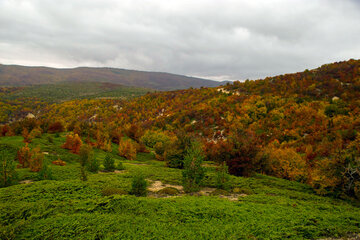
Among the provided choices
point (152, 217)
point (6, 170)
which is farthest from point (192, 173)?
point (6, 170)

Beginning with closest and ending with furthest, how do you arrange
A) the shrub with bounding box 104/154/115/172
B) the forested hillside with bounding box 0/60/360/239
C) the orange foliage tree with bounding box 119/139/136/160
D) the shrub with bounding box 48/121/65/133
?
the forested hillside with bounding box 0/60/360/239 → the shrub with bounding box 104/154/115/172 → the orange foliage tree with bounding box 119/139/136/160 → the shrub with bounding box 48/121/65/133

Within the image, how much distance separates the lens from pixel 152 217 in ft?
36.1

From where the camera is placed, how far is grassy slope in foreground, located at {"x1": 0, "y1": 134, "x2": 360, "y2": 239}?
930cm

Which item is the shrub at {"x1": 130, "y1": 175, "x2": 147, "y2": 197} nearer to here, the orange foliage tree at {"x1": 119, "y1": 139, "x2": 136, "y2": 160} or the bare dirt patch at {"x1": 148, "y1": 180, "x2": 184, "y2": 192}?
the bare dirt patch at {"x1": 148, "y1": 180, "x2": 184, "y2": 192}

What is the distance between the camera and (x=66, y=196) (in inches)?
535

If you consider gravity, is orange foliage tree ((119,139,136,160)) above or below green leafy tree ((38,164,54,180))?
below

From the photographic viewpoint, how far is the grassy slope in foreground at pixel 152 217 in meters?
9.30

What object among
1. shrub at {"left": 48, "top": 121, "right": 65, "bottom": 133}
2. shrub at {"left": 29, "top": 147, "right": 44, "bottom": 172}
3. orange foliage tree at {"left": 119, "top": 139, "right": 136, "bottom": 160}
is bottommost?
orange foliage tree at {"left": 119, "top": 139, "right": 136, "bottom": 160}

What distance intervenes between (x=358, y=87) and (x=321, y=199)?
70.8 meters

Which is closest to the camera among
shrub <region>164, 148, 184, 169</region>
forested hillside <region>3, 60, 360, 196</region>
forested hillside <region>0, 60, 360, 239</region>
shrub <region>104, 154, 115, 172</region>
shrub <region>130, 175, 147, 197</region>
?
forested hillside <region>0, 60, 360, 239</region>

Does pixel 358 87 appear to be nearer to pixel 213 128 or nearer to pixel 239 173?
pixel 213 128

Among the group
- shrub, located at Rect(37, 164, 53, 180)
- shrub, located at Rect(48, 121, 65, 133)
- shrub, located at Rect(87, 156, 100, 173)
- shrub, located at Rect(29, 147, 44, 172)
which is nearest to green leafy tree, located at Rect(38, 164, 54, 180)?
shrub, located at Rect(37, 164, 53, 180)

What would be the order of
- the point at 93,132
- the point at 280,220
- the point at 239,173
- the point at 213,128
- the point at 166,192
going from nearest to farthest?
the point at 280,220 → the point at 166,192 → the point at 239,173 → the point at 93,132 → the point at 213,128

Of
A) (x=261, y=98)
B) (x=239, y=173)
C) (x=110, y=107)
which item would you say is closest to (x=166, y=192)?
(x=239, y=173)
